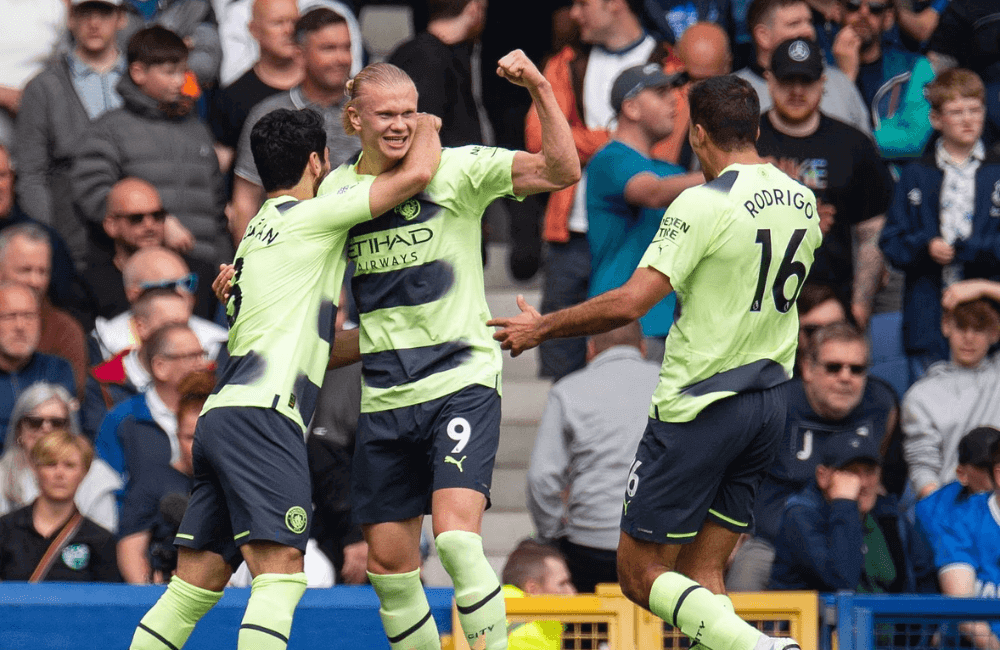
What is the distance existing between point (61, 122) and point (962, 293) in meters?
5.00

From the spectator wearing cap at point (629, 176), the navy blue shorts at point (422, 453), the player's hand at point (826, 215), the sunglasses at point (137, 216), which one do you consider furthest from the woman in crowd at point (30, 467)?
the player's hand at point (826, 215)

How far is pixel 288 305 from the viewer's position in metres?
5.76

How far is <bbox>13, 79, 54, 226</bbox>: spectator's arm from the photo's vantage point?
905cm

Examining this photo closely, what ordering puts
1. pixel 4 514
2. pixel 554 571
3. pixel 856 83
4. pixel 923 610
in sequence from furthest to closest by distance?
pixel 856 83 < pixel 4 514 < pixel 554 571 < pixel 923 610

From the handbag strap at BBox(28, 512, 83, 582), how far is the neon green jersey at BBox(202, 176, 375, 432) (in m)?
2.10

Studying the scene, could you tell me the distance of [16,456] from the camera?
8.08m

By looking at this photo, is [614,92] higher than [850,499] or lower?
higher

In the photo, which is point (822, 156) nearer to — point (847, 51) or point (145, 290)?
point (847, 51)

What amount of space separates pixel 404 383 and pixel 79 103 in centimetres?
414

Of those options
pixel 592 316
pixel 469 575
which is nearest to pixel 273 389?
pixel 469 575

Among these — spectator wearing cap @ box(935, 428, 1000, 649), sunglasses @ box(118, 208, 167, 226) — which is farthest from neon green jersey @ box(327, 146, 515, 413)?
sunglasses @ box(118, 208, 167, 226)

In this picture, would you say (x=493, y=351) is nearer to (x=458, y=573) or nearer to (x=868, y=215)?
(x=458, y=573)

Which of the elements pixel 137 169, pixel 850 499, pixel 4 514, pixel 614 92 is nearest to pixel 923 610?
pixel 850 499

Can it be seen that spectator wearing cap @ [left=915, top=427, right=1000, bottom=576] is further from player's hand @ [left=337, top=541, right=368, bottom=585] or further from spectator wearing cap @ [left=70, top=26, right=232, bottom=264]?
spectator wearing cap @ [left=70, top=26, right=232, bottom=264]
